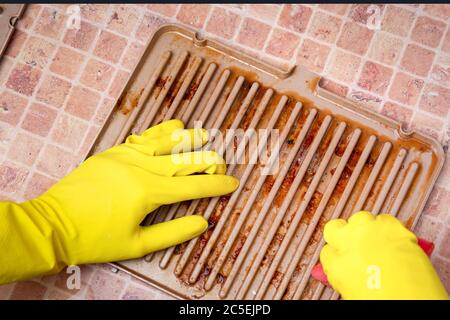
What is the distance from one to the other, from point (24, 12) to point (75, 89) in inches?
8.1

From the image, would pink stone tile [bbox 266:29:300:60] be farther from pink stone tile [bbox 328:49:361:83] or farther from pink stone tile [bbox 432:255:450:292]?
pink stone tile [bbox 432:255:450:292]

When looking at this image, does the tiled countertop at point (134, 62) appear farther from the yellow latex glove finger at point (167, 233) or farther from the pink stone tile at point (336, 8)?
the yellow latex glove finger at point (167, 233)

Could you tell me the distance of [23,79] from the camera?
45.8 inches

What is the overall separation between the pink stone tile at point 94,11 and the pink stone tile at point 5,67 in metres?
0.19

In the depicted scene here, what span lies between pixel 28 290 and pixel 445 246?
2.74ft

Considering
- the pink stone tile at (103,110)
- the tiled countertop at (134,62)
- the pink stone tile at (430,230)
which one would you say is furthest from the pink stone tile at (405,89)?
the pink stone tile at (103,110)

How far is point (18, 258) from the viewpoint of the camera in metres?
0.93

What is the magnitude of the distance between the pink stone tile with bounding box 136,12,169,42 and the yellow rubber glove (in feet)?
0.73

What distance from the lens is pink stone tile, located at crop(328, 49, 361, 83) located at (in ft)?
3.72

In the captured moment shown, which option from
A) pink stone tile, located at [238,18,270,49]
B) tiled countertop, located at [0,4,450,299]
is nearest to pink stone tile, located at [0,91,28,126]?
tiled countertop, located at [0,4,450,299]

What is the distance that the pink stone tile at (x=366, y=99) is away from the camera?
3.67ft

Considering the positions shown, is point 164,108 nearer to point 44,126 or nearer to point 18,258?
point 44,126
